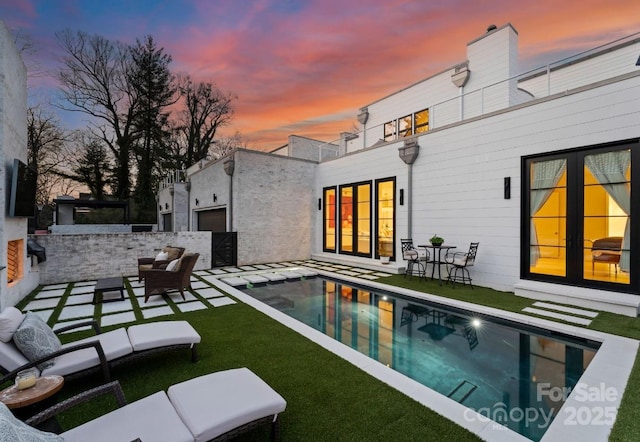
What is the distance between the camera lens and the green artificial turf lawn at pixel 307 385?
2.14 meters

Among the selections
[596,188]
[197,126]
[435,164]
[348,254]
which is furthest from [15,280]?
[197,126]

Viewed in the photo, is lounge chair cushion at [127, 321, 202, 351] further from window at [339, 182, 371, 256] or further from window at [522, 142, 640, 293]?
window at [339, 182, 371, 256]

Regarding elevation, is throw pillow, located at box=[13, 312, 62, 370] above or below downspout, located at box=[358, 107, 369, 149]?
below

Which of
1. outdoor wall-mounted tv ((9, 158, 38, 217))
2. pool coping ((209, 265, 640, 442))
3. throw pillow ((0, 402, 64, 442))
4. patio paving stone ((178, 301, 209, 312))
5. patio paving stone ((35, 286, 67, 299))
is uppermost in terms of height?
outdoor wall-mounted tv ((9, 158, 38, 217))

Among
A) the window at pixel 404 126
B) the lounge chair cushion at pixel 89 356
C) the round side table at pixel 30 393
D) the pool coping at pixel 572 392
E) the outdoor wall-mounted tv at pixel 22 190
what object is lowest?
the pool coping at pixel 572 392

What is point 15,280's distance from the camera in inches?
223

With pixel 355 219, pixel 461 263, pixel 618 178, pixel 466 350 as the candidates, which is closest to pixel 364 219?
pixel 355 219

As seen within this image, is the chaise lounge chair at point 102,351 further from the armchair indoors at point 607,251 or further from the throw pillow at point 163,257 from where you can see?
the armchair indoors at point 607,251

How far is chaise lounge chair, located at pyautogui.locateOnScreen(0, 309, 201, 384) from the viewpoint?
228 cm

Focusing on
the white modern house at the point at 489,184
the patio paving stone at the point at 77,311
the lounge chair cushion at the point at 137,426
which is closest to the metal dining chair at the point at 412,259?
the white modern house at the point at 489,184

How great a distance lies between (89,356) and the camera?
2.73 meters

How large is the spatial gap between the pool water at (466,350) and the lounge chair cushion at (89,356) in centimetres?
255

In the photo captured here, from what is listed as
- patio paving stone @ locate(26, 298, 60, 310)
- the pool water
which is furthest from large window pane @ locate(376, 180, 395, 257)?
patio paving stone @ locate(26, 298, 60, 310)

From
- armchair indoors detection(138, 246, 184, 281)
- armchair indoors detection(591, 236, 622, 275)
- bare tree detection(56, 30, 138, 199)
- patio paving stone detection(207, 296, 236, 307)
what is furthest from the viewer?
bare tree detection(56, 30, 138, 199)
